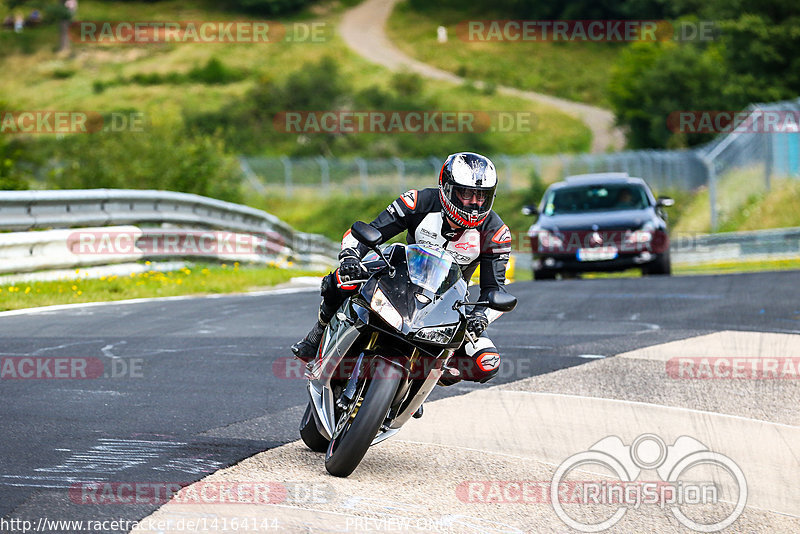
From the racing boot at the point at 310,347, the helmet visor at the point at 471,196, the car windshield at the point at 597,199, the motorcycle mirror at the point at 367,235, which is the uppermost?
the helmet visor at the point at 471,196

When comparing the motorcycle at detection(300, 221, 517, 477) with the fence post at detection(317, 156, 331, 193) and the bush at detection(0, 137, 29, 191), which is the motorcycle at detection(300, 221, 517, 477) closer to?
the bush at detection(0, 137, 29, 191)

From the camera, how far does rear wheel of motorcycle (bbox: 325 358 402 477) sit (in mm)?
5703

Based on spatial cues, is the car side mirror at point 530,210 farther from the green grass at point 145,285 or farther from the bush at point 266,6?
the bush at point 266,6

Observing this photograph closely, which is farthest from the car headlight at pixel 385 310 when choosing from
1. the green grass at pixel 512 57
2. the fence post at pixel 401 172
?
the green grass at pixel 512 57

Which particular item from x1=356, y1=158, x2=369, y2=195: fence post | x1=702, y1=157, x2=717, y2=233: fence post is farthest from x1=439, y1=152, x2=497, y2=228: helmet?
x1=356, y1=158, x2=369, y2=195: fence post

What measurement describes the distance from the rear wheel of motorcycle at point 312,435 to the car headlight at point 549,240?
40.5 feet

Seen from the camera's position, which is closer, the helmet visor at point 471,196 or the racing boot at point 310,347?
the helmet visor at point 471,196

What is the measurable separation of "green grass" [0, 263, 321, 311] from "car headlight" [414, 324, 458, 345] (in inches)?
328

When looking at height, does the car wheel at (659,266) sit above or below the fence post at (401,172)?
above

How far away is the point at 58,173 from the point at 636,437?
2050 centimetres

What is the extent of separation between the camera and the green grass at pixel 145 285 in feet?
44.8

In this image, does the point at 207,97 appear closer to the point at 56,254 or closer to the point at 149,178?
the point at 149,178

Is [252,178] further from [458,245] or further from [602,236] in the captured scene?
[458,245]

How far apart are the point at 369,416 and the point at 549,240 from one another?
13326 mm
